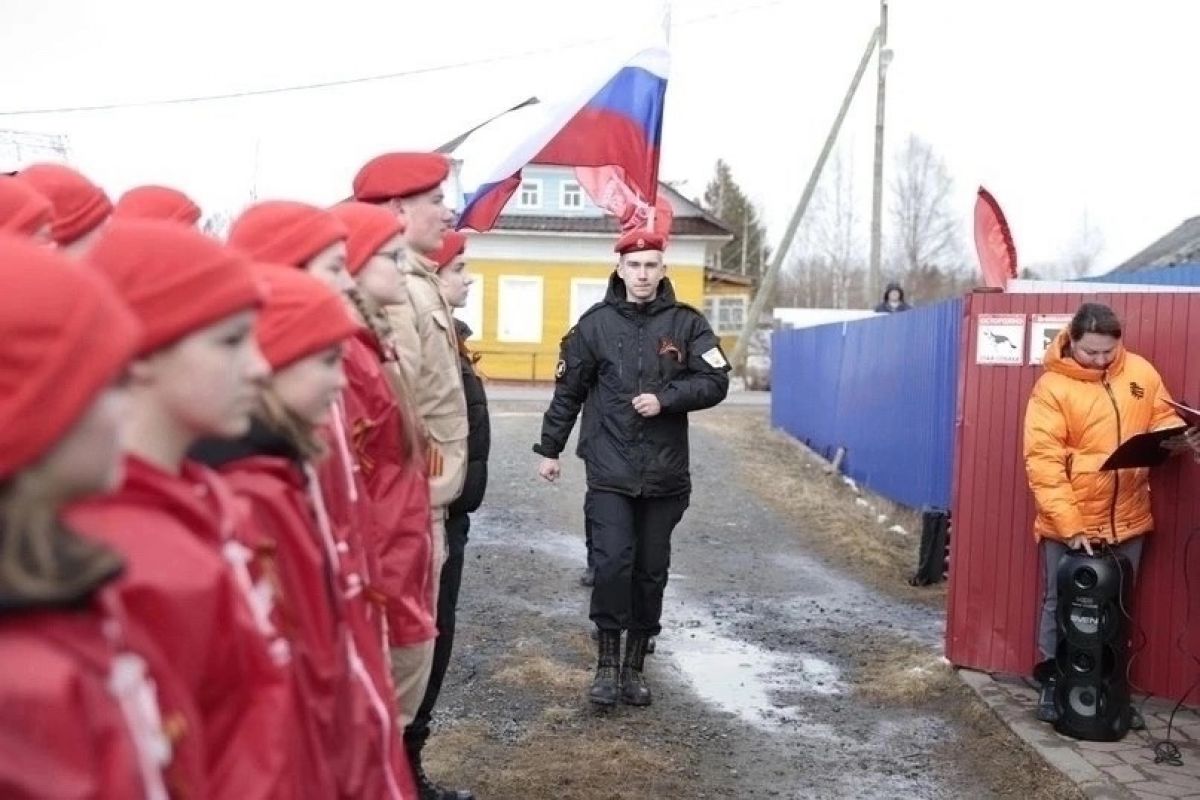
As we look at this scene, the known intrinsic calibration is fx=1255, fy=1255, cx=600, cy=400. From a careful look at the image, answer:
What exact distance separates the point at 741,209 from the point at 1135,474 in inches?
3029

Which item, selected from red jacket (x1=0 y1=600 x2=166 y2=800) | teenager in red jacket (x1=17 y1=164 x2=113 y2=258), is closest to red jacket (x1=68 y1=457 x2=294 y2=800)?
red jacket (x1=0 y1=600 x2=166 y2=800)

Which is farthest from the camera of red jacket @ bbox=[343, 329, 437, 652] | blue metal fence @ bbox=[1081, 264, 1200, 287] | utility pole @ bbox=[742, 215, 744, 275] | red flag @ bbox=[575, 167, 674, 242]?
utility pole @ bbox=[742, 215, 744, 275]

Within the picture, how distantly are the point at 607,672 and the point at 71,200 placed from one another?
2.94m

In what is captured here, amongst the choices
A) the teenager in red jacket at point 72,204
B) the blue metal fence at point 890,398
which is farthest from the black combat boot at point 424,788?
the blue metal fence at point 890,398

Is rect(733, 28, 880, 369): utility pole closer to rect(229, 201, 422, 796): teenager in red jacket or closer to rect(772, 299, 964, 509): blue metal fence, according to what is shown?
rect(772, 299, 964, 509): blue metal fence

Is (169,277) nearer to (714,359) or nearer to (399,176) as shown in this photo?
(399,176)

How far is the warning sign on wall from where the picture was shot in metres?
5.71

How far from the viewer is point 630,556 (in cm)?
559

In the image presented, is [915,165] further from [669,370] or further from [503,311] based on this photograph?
[669,370]

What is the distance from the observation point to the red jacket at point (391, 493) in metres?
3.29

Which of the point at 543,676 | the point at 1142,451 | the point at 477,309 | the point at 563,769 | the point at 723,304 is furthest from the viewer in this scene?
the point at 723,304

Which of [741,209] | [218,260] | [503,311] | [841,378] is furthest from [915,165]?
[218,260]

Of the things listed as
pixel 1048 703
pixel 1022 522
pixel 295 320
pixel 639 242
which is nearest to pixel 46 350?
pixel 295 320

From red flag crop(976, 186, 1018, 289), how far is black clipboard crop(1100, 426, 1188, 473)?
242 centimetres
